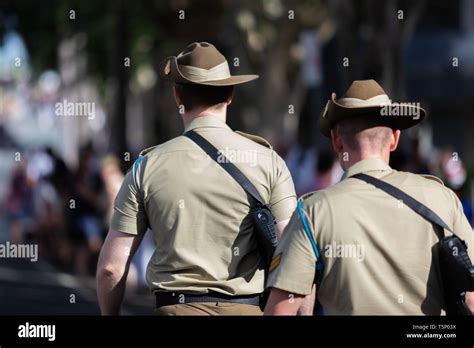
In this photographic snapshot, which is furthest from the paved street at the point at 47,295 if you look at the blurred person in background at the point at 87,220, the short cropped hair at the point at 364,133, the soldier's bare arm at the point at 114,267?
the short cropped hair at the point at 364,133

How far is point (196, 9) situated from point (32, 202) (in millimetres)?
6768

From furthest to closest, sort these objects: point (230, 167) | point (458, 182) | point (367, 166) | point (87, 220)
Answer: point (87, 220)
point (458, 182)
point (230, 167)
point (367, 166)

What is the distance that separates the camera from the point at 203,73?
5.37m

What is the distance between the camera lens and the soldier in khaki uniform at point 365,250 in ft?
14.6

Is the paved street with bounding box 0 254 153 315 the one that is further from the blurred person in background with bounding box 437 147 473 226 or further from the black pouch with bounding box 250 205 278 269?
the black pouch with bounding box 250 205 278 269

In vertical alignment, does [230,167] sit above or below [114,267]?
above

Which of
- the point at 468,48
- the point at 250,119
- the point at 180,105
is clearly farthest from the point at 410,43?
the point at 180,105

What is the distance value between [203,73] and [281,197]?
Result: 62 cm

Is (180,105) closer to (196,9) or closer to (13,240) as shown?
(13,240)

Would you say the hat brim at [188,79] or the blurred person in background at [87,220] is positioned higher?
the hat brim at [188,79]

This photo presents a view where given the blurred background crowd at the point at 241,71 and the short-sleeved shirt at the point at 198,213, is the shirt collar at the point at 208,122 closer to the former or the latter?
the short-sleeved shirt at the point at 198,213

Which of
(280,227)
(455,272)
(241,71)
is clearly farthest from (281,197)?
(241,71)

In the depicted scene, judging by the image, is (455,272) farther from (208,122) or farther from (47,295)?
(47,295)

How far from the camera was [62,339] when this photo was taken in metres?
4.79
